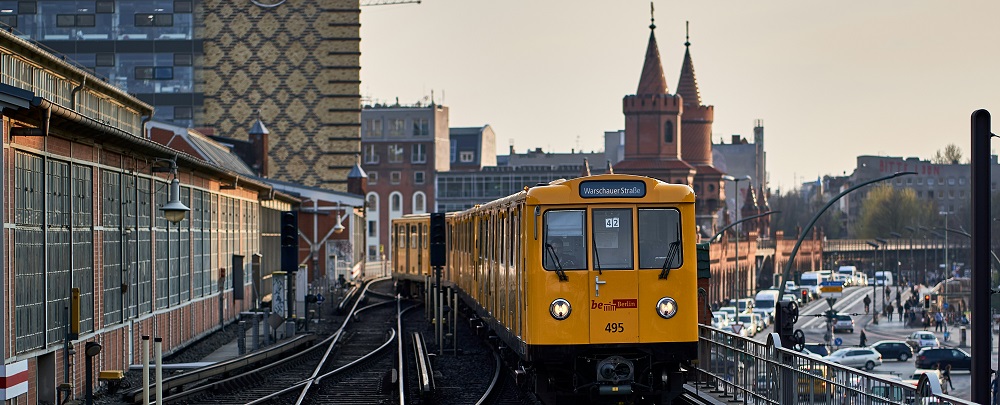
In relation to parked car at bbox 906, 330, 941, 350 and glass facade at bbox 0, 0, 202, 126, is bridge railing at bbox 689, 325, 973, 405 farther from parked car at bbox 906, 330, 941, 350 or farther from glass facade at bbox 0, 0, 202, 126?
glass facade at bbox 0, 0, 202, 126

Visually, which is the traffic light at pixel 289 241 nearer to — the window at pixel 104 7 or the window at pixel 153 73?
the window at pixel 104 7

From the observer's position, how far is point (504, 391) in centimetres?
2255

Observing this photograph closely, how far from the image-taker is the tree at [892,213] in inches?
5984

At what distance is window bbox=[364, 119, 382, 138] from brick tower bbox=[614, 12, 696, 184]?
28.0 metres

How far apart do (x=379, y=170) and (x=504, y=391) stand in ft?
373

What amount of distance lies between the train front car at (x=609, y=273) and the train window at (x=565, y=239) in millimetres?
13

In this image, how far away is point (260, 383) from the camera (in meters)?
24.4

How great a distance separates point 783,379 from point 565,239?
3.17 metres

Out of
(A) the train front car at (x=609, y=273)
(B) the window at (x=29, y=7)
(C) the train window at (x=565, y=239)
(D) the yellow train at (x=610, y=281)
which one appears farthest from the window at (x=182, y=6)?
(C) the train window at (x=565, y=239)

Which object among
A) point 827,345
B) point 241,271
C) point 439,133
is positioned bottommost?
point 827,345

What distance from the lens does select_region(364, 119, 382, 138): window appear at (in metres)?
138

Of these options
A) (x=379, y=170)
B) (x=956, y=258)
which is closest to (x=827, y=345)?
(x=379, y=170)

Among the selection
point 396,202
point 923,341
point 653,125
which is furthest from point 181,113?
point 396,202

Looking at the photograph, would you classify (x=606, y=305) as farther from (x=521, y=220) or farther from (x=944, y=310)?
(x=944, y=310)
